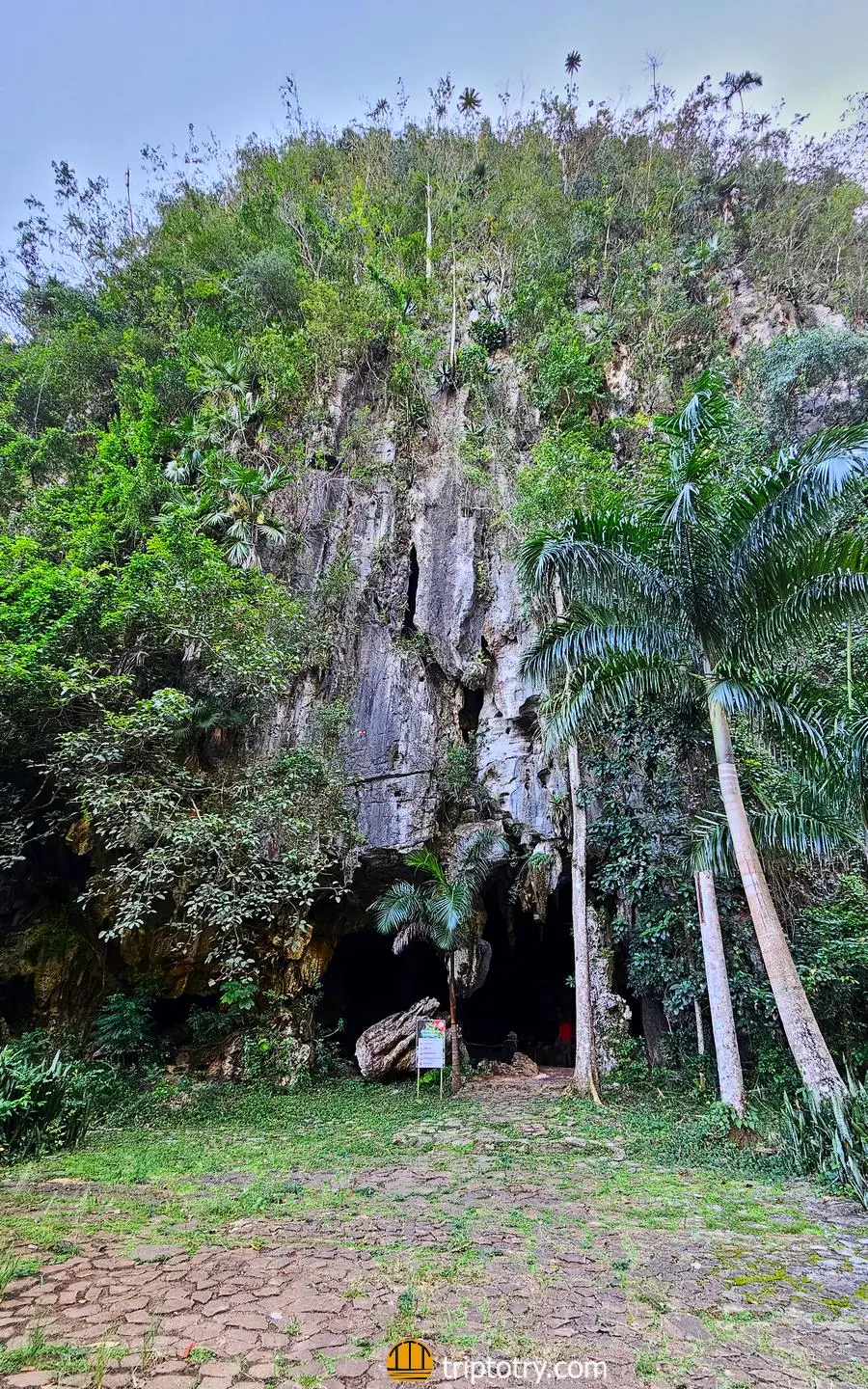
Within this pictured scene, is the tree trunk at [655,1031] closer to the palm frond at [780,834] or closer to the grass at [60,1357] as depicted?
the palm frond at [780,834]

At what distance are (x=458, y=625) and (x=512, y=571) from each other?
5.38 feet

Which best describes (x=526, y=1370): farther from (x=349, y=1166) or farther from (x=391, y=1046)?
(x=391, y=1046)

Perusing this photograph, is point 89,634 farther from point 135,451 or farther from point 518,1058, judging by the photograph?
point 518,1058

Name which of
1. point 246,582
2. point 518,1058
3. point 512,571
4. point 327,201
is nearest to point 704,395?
point 512,571

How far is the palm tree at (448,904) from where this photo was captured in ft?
33.3

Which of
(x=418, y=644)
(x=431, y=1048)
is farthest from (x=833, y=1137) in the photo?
(x=418, y=644)

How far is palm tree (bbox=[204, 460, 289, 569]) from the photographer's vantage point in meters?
12.9

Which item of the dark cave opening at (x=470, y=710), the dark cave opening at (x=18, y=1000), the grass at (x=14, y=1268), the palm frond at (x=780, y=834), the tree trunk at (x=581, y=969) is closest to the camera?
the grass at (x=14, y=1268)

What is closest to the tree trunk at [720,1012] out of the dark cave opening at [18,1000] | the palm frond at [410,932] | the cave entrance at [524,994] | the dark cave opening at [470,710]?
the palm frond at [410,932]

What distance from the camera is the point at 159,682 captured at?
1065cm

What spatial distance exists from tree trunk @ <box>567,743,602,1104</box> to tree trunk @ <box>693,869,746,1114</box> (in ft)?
6.89

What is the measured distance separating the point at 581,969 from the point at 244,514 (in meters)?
11.2

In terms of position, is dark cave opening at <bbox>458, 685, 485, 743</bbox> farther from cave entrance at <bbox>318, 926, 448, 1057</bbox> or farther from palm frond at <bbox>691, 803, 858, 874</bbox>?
palm frond at <bbox>691, 803, 858, 874</bbox>

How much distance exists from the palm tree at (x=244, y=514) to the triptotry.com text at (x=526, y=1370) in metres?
12.0
